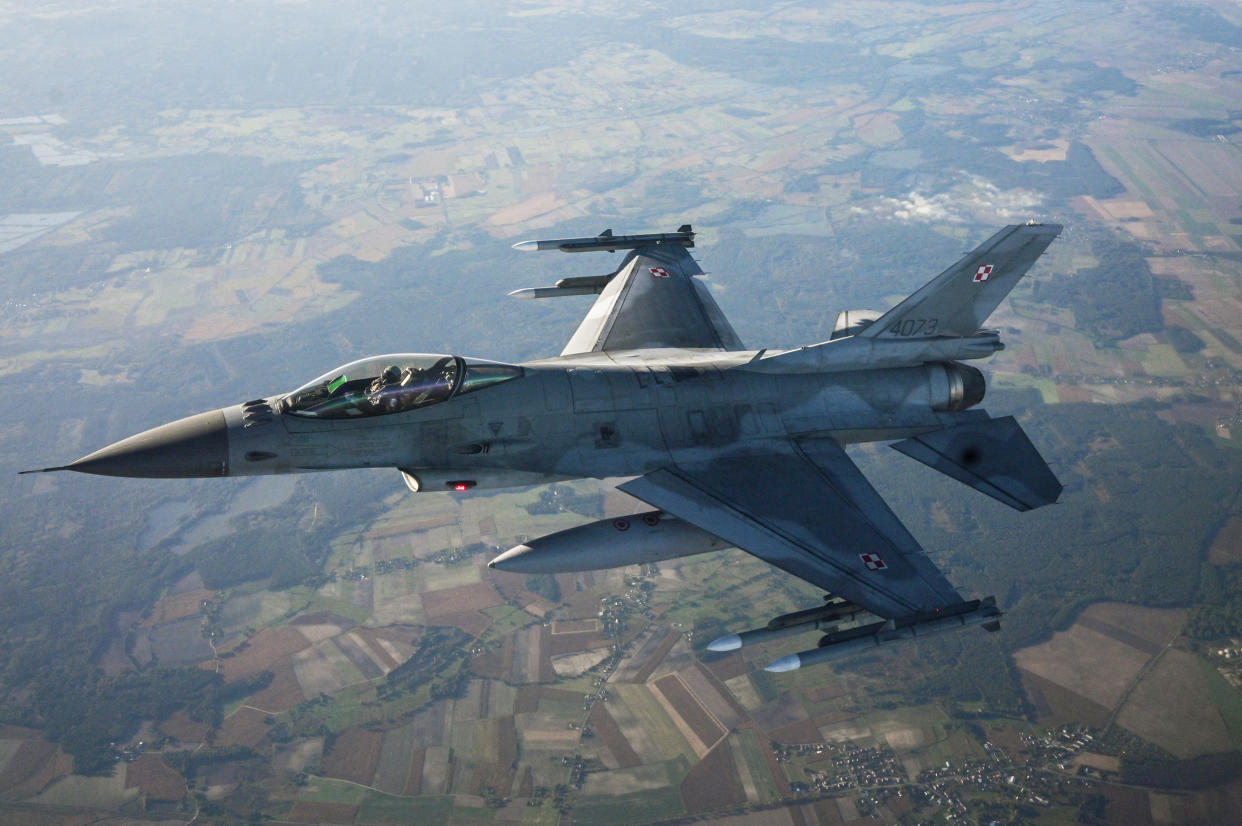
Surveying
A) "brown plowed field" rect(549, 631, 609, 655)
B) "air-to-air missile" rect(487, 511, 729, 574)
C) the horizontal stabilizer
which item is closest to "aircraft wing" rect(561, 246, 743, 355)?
"air-to-air missile" rect(487, 511, 729, 574)

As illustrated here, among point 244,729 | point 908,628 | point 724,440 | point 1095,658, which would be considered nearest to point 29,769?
point 244,729

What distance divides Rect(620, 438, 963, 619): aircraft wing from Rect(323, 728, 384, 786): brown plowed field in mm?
44135

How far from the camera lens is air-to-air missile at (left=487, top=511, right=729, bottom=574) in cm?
1892

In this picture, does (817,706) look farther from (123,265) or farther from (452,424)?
(123,265)

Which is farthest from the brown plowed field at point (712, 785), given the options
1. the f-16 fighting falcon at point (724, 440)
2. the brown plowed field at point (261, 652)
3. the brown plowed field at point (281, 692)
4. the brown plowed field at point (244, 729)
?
the f-16 fighting falcon at point (724, 440)

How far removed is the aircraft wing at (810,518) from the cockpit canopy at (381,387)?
4.76 metres

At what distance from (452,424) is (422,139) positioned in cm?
18600

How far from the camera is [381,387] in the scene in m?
→ 18.6

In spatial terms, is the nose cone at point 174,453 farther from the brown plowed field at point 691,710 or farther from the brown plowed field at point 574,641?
the brown plowed field at point 574,641

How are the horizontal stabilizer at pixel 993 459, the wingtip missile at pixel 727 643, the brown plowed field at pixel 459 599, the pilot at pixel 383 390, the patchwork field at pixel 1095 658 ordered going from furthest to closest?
the brown plowed field at pixel 459 599 < the patchwork field at pixel 1095 658 < the horizontal stabilizer at pixel 993 459 < the pilot at pixel 383 390 < the wingtip missile at pixel 727 643

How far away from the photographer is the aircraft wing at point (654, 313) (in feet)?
82.3

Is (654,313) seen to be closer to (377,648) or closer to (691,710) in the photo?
(691,710)

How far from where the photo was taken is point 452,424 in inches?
754

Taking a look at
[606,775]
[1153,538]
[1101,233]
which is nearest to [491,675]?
[606,775]
